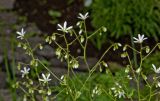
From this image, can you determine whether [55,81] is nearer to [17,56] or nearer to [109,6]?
[17,56]

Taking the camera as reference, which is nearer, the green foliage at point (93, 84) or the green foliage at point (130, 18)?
the green foliage at point (93, 84)

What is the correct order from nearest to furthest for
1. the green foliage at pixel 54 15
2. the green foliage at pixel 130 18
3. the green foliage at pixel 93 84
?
the green foliage at pixel 93 84, the green foliage at pixel 130 18, the green foliage at pixel 54 15

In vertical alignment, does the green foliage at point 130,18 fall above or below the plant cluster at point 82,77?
below

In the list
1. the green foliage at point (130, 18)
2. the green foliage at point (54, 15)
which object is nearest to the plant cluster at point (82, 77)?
the green foliage at point (130, 18)

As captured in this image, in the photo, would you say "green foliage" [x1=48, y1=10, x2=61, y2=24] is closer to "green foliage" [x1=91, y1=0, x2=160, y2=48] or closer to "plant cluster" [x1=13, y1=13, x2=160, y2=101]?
"green foliage" [x1=91, y1=0, x2=160, y2=48]

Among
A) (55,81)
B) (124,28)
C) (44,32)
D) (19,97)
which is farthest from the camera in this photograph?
(44,32)

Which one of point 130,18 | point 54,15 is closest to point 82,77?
point 130,18

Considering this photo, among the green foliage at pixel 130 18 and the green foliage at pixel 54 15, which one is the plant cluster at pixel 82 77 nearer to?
the green foliage at pixel 130 18

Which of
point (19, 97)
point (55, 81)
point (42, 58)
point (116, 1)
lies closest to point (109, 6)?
point (116, 1)
